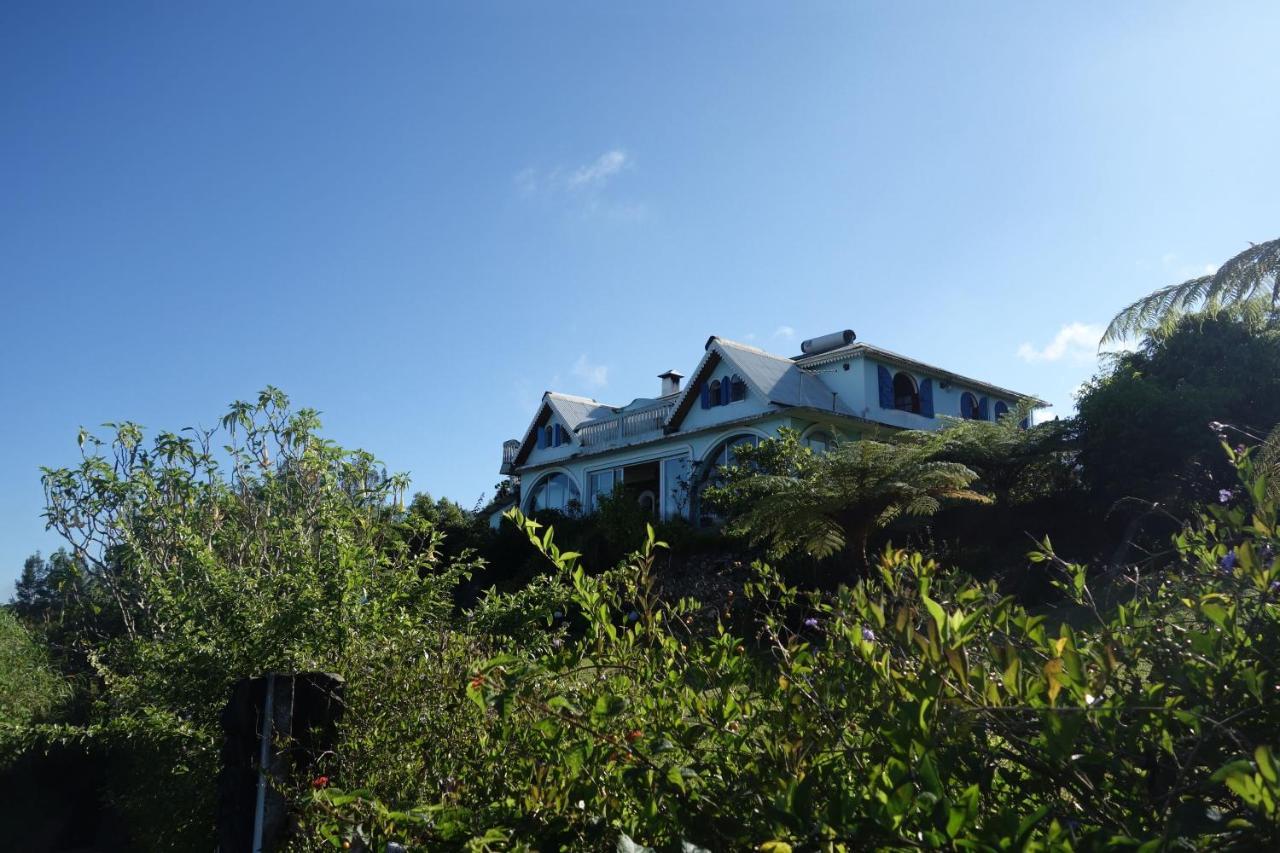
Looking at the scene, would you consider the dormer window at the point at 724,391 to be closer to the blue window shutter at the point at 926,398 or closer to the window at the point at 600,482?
the window at the point at 600,482

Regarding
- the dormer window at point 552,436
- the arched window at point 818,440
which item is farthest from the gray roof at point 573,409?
the arched window at point 818,440

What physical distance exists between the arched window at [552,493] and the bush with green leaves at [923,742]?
91.5 ft

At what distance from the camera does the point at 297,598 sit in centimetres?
413

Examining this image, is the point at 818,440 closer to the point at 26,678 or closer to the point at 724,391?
the point at 724,391

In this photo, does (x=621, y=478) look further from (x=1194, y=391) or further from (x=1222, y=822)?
(x=1222, y=822)

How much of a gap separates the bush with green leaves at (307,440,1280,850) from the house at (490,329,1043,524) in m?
19.3

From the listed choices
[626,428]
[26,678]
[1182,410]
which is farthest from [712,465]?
[26,678]

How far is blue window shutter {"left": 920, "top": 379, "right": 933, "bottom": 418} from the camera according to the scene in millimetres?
26188

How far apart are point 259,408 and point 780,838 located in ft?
25.9

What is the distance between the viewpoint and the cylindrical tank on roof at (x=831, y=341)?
2772cm

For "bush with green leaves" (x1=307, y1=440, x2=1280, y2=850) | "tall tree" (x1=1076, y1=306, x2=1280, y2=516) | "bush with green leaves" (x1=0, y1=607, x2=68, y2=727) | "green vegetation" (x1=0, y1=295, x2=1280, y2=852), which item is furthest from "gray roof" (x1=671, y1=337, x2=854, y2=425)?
"bush with green leaves" (x1=307, y1=440, x2=1280, y2=850)

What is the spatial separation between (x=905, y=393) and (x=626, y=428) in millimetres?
8759

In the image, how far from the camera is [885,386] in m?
25.0

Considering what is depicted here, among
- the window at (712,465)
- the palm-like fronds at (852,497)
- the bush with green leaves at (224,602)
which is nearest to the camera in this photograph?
the bush with green leaves at (224,602)
